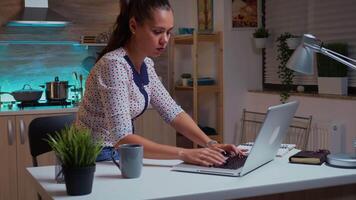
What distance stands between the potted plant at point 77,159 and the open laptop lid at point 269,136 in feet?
1.52

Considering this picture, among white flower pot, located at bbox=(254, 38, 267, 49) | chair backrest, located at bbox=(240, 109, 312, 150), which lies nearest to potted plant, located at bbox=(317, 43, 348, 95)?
chair backrest, located at bbox=(240, 109, 312, 150)

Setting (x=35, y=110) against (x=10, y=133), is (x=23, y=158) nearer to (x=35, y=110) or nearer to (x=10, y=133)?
(x=10, y=133)

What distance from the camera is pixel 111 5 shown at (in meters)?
4.39

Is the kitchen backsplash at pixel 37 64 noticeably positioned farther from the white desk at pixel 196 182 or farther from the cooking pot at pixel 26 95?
the white desk at pixel 196 182

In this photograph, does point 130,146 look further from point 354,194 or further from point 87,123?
point 354,194

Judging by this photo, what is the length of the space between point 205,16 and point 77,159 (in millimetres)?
3222

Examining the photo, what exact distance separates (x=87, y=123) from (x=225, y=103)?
8.44 ft

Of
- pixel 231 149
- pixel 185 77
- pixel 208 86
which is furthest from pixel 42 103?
pixel 231 149

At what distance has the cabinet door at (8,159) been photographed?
3582mm

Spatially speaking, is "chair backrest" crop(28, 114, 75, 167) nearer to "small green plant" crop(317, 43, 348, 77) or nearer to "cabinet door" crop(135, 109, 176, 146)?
"cabinet door" crop(135, 109, 176, 146)

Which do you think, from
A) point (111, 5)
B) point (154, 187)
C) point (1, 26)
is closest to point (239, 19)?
point (111, 5)

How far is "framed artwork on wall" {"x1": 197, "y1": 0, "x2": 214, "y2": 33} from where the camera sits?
4289mm

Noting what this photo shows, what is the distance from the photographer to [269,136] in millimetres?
1494

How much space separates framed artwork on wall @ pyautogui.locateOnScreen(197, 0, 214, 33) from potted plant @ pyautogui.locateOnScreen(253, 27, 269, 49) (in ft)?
1.32
